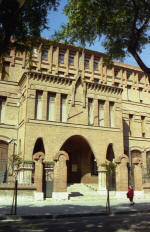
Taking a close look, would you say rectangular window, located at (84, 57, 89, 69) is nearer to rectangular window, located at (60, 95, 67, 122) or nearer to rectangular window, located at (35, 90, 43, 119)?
rectangular window, located at (60, 95, 67, 122)

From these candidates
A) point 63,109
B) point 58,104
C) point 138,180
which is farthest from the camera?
point 63,109

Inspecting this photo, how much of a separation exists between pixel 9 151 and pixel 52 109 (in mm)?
5786

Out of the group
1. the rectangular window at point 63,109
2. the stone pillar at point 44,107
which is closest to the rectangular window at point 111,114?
the rectangular window at point 63,109

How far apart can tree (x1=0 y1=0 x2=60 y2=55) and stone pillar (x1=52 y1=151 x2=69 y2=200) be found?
36.1 feet

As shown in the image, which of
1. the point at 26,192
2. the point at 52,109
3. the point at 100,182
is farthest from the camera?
the point at 52,109

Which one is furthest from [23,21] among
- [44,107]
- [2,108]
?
[2,108]

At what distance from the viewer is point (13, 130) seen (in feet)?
80.1

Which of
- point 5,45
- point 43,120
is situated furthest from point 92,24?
point 43,120

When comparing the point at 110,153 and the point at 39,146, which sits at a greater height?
the point at 39,146

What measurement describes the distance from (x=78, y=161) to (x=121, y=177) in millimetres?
6534

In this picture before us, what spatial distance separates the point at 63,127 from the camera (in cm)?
2309

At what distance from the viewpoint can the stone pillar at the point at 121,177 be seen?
67.4 ft

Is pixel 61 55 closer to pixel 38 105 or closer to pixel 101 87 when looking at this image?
pixel 101 87

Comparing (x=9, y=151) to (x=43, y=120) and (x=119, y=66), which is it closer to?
(x=43, y=120)
